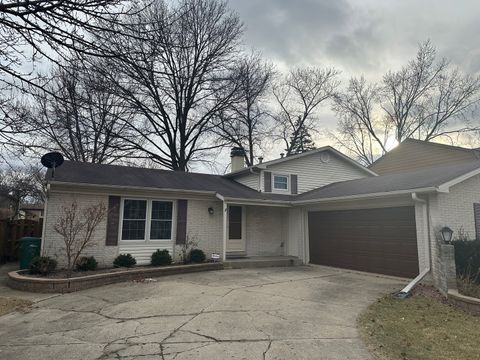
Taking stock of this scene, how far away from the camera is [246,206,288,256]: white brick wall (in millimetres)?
14430

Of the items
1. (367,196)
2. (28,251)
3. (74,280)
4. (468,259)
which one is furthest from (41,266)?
(468,259)

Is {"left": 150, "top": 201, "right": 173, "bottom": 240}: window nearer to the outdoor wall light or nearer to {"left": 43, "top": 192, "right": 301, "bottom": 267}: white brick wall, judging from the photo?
{"left": 43, "top": 192, "right": 301, "bottom": 267}: white brick wall

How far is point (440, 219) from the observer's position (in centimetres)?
921

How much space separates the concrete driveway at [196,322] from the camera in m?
4.55

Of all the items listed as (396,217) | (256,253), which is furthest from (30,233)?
(396,217)

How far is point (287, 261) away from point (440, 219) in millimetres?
6084

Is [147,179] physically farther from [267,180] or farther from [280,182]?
[280,182]

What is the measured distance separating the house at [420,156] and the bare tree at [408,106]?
6707mm

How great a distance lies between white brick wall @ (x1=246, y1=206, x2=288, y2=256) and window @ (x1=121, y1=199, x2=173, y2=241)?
12.2ft

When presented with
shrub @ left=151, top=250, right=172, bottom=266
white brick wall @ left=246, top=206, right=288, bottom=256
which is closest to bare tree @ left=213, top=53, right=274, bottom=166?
white brick wall @ left=246, top=206, right=288, bottom=256

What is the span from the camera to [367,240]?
1126 centimetres

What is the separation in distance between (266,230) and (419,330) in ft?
30.7

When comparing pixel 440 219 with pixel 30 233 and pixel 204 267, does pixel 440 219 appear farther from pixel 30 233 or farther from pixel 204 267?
pixel 30 233

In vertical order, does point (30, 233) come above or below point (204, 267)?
above
